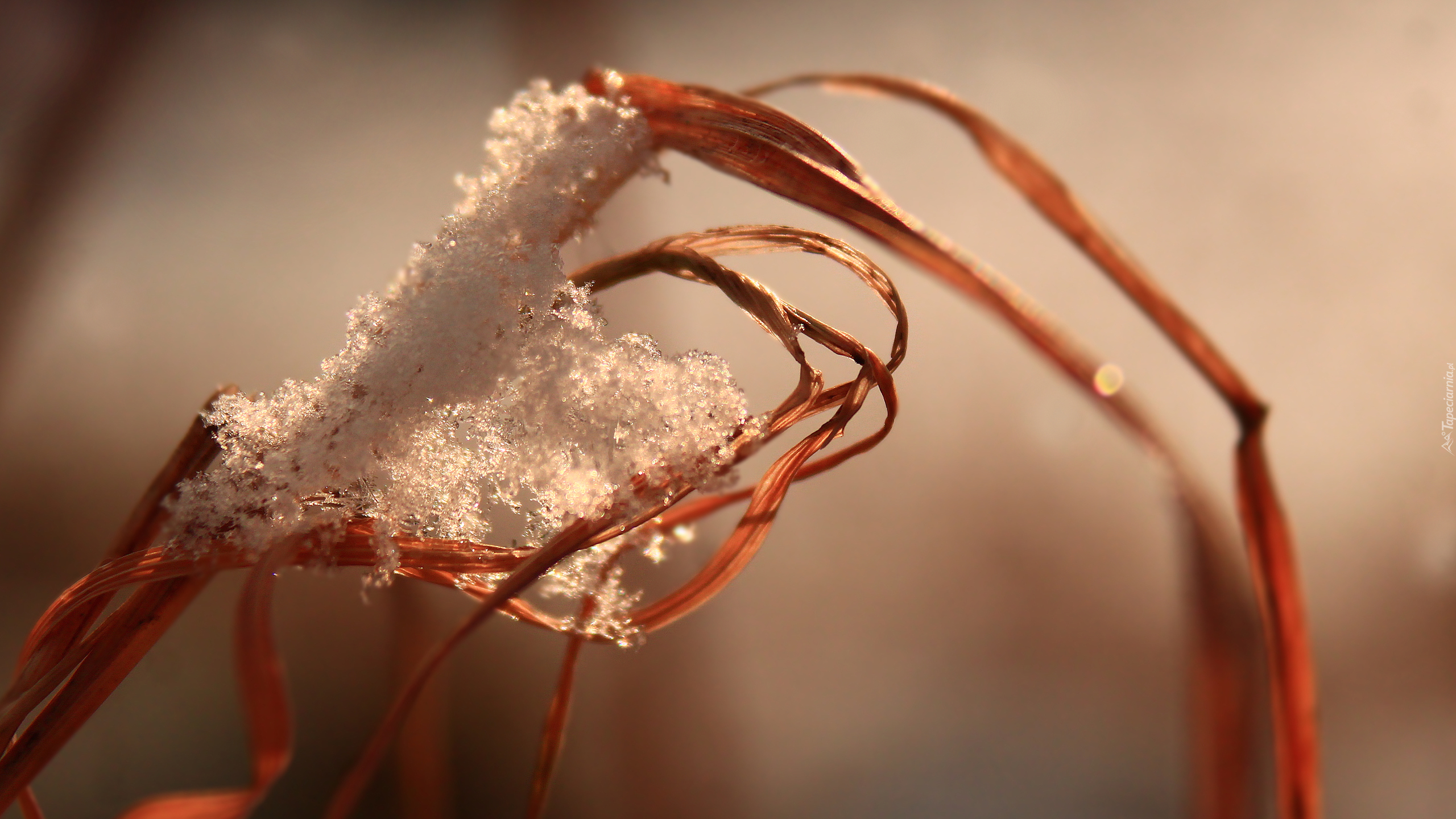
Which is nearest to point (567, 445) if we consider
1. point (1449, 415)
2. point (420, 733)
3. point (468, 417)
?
point (468, 417)

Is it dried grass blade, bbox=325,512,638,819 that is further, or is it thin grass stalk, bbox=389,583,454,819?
thin grass stalk, bbox=389,583,454,819

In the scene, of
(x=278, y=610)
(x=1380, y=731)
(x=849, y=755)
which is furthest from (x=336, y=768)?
(x=1380, y=731)

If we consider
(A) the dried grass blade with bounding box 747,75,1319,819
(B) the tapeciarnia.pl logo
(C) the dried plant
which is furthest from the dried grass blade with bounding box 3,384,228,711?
(B) the tapeciarnia.pl logo

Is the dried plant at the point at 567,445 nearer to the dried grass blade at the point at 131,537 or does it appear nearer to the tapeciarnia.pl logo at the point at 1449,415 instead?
the dried grass blade at the point at 131,537

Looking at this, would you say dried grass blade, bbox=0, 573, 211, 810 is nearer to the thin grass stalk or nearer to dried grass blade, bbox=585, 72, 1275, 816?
dried grass blade, bbox=585, 72, 1275, 816

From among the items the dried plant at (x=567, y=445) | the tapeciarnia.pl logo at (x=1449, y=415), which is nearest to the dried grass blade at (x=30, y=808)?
the dried plant at (x=567, y=445)

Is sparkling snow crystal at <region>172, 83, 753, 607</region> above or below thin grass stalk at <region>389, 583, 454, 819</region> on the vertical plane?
above

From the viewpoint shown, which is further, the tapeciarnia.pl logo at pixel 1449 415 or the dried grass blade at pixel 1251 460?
the tapeciarnia.pl logo at pixel 1449 415

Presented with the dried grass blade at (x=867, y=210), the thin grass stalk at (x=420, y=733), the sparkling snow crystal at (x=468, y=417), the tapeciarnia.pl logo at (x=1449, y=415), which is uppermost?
the tapeciarnia.pl logo at (x=1449, y=415)
